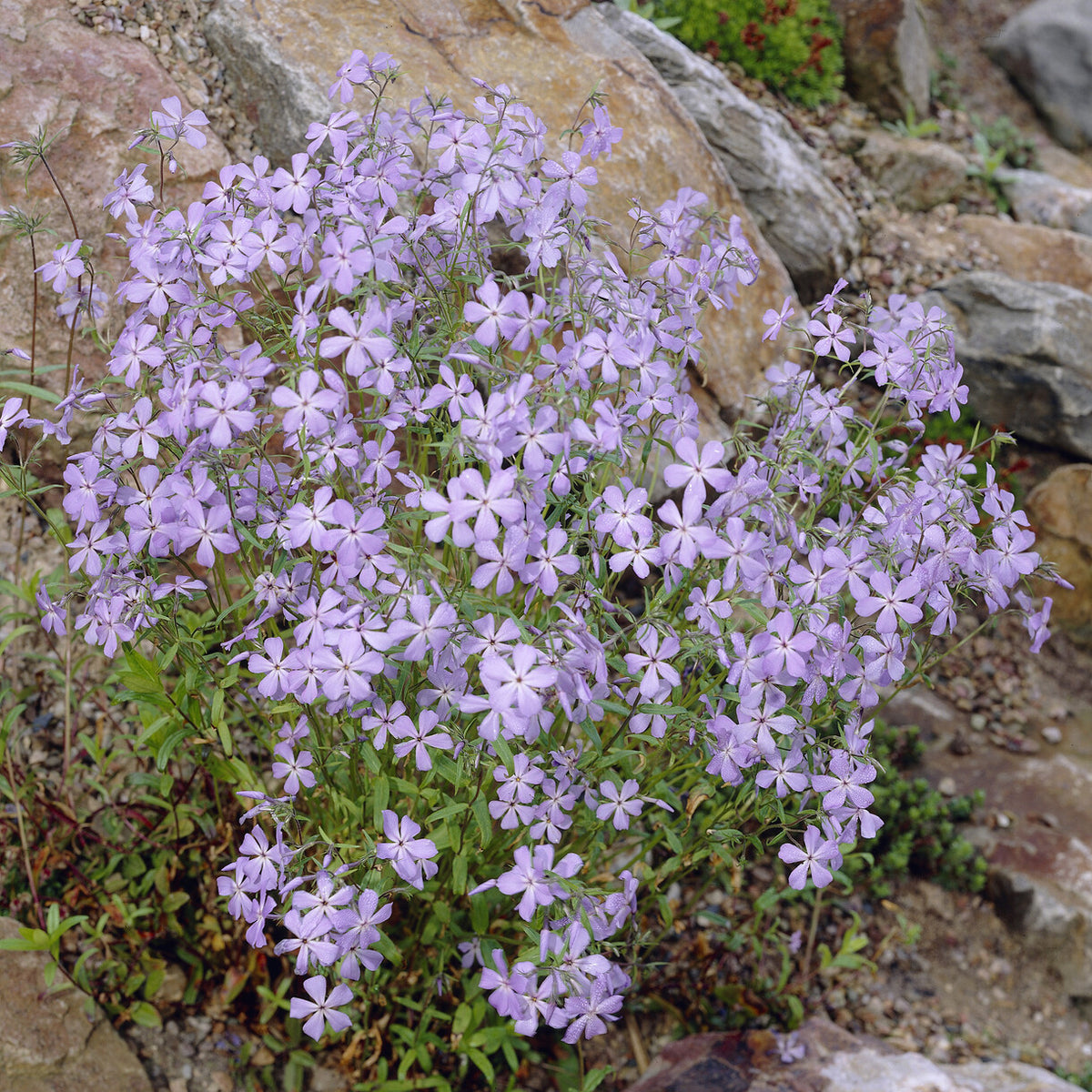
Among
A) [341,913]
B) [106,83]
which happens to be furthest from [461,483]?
[106,83]

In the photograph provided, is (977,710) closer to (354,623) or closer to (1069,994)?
(1069,994)

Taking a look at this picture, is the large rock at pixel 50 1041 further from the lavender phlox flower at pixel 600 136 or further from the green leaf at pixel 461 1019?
the lavender phlox flower at pixel 600 136

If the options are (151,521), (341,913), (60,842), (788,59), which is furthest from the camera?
(788,59)

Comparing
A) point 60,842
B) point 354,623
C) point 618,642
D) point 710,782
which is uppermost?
point 354,623

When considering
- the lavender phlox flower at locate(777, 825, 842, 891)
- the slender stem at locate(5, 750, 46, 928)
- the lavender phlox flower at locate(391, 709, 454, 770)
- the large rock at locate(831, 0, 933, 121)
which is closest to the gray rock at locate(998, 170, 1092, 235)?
the large rock at locate(831, 0, 933, 121)

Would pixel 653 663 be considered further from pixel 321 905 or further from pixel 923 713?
pixel 923 713
